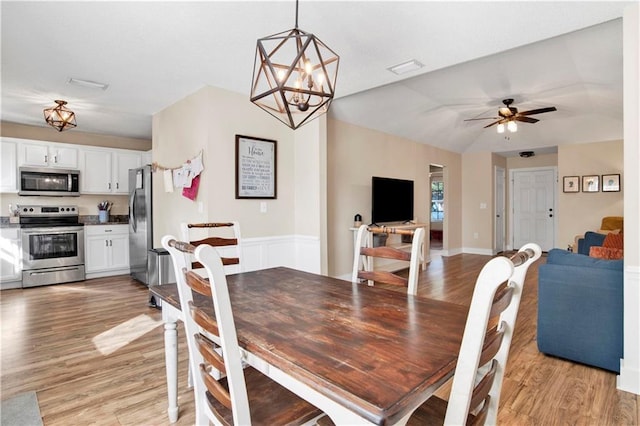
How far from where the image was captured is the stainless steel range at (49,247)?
4727mm

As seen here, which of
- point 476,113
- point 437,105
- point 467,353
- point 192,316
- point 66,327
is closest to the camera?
point 467,353

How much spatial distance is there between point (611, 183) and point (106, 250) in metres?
9.01

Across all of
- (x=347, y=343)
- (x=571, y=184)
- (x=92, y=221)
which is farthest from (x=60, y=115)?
(x=571, y=184)

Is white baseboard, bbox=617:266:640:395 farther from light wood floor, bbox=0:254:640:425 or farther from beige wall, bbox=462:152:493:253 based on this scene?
beige wall, bbox=462:152:493:253

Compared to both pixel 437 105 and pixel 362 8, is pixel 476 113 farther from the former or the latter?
pixel 362 8

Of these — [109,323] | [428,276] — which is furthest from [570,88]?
[109,323]

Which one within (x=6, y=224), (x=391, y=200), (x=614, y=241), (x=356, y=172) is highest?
(x=356, y=172)

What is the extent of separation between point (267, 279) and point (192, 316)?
0.79 m

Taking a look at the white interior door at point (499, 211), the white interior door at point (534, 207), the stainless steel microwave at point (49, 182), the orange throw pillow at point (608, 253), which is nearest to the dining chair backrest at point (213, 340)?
the orange throw pillow at point (608, 253)

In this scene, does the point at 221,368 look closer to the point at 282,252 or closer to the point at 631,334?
the point at 631,334

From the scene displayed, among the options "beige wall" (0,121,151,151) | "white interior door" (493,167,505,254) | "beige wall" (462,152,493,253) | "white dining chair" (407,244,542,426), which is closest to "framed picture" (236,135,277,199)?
"white dining chair" (407,244,542,426)

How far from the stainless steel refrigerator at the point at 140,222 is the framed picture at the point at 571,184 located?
25.0 feet

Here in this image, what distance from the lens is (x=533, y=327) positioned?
323 centimetres

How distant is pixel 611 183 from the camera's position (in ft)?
20.3
